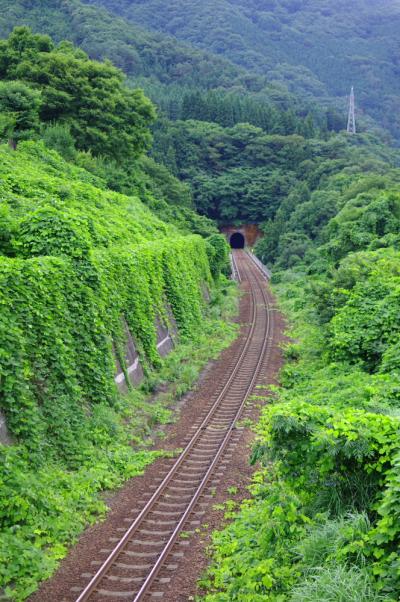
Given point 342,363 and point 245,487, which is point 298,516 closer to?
point 245,487

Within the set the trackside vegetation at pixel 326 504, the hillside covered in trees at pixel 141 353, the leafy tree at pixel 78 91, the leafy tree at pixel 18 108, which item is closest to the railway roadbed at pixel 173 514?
the hillside covered in trees at pixel 141 353

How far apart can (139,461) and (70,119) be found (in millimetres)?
27673

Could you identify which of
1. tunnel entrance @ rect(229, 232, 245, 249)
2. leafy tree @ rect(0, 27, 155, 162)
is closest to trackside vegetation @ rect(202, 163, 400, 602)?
leafy tree @ rect(0, 27, 155, 162)

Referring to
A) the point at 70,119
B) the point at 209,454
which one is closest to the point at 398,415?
the point at 209,454

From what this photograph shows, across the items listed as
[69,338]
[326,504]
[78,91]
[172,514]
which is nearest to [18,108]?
[78,91]

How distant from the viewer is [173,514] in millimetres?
10859

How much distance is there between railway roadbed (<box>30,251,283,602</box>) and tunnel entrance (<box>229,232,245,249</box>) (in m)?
76.9

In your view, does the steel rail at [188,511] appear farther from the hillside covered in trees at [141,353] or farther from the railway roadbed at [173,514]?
the hillside covered in trees at [141,353]

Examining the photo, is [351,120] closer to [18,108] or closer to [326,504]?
[18,108]

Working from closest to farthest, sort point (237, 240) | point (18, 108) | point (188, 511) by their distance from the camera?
1. point (188, 511)
2. point (18, 108)
3. point (237, 240)

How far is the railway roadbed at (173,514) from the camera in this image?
8.55 m

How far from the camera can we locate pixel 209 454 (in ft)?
45.5

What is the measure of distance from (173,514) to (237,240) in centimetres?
8771

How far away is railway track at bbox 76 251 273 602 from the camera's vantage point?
8592 mm
